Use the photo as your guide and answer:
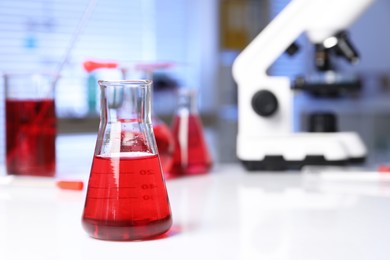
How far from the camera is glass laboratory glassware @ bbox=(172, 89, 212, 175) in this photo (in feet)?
3.39

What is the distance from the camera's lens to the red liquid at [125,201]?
52 cm

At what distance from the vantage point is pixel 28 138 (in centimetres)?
96

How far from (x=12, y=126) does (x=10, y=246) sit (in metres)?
0.48

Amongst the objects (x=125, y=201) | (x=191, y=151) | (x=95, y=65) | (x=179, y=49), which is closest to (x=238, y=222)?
(x=125, y=201)

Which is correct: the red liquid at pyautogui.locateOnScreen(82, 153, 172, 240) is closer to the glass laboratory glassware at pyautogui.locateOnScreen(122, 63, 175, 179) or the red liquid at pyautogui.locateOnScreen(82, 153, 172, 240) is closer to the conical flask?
the conical flask


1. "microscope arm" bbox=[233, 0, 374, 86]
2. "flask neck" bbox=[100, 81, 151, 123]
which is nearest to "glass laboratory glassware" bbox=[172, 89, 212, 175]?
"microscope arm" bbox=[233, 0, 374, 86]

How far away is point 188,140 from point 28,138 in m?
0.30

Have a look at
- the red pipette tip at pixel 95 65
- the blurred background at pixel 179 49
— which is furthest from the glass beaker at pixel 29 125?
the blurred background at pixel 179 49

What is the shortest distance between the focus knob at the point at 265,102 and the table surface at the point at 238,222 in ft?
0.49

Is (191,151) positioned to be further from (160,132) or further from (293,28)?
(293,28)

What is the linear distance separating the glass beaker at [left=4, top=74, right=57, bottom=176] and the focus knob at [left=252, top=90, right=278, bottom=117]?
0.40 m

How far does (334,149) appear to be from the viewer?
3.41 feet

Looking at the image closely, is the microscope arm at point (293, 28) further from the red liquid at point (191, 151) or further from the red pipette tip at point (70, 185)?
the red pipette tip at point (70, 185)

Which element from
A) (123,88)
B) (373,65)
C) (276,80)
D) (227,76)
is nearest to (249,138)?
(276,80)
